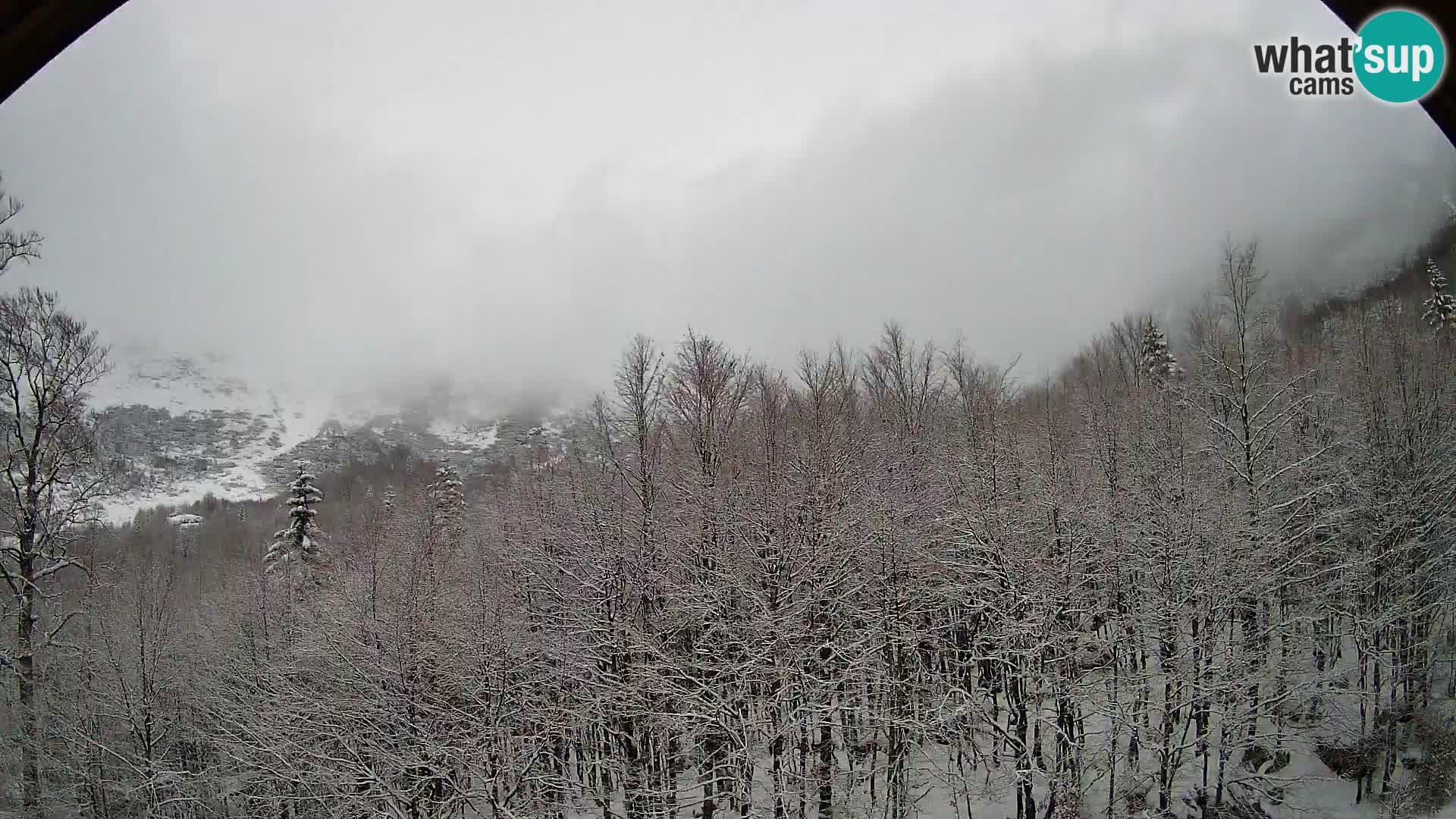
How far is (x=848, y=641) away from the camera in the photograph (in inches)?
632

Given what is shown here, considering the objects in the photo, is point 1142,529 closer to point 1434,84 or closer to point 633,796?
point 633,796

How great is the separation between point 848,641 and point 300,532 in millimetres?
27012

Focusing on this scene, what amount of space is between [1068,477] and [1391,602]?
8428 millimetres

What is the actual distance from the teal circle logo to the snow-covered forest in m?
13.9

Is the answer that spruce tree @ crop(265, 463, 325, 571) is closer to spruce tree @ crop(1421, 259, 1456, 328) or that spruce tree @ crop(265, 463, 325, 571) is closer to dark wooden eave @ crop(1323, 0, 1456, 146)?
dark wooden eave @ crop(1323, 0, 1456, 146)

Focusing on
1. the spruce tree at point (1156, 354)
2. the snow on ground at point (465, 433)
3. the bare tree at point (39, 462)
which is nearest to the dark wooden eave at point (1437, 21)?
the bare tree at point (39, 462)

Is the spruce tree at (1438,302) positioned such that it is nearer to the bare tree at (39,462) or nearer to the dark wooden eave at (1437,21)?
the dark wooden eave at (1437,21)

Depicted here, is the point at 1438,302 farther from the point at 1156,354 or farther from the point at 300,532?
the point at 300,532

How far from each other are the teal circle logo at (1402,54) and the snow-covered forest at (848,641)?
1392 centimetres

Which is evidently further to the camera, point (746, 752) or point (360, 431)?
point (360, 431)

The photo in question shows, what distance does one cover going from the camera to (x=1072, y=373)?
5484 centimetres

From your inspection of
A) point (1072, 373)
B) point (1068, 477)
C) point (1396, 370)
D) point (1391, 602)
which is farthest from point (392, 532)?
point (1072, 373)

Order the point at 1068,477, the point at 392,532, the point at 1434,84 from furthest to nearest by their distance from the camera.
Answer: the point at 392,532, the point at 1068,477, the point at 1434,84

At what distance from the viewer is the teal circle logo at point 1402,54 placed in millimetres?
1378
